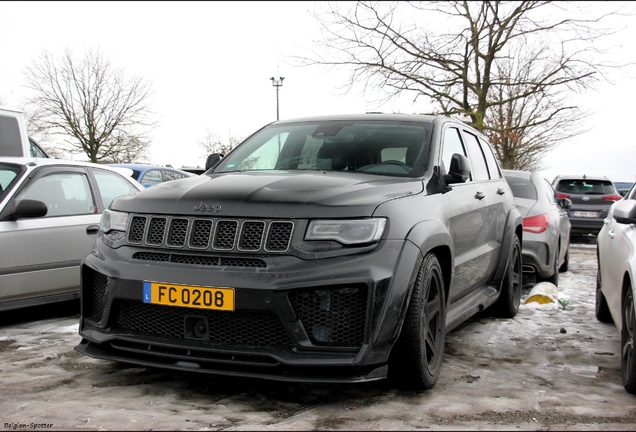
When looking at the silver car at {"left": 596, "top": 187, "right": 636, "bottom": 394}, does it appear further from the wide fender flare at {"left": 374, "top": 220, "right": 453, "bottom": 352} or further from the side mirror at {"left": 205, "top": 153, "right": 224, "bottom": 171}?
the side mirror at {"left": 205, "top": 153, "right": 224, "bottom": 171}

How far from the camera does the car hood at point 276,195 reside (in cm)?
365

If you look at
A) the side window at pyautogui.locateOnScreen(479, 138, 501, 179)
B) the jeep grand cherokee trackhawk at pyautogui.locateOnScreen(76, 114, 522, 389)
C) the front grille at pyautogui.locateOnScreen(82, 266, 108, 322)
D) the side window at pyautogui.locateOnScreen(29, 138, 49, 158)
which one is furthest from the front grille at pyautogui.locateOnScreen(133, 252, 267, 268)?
the side window at pyautogui.locateOnScreen(29, 138, 49, 158)

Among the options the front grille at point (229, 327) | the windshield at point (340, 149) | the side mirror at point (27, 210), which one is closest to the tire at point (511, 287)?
the windshield at point (340, 149)

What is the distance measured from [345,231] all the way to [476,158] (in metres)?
2.86

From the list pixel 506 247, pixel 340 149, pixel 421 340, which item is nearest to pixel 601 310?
pixel 506 247

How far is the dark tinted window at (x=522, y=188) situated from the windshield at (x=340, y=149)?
4115mm

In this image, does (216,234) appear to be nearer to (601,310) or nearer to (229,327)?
(229,327)

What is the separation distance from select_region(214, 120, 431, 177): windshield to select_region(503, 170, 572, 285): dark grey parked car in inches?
146

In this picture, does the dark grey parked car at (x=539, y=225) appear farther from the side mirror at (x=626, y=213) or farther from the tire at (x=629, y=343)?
the tire at (x=629, y=343)

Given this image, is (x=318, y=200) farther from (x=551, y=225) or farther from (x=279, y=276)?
(x=551, y=225)

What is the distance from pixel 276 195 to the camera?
12.3ft

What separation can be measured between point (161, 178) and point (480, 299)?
13.0 m

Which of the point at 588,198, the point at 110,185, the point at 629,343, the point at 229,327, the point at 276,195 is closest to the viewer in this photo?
the point at 229,327

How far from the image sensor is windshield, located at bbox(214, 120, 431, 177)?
15.5 ft
